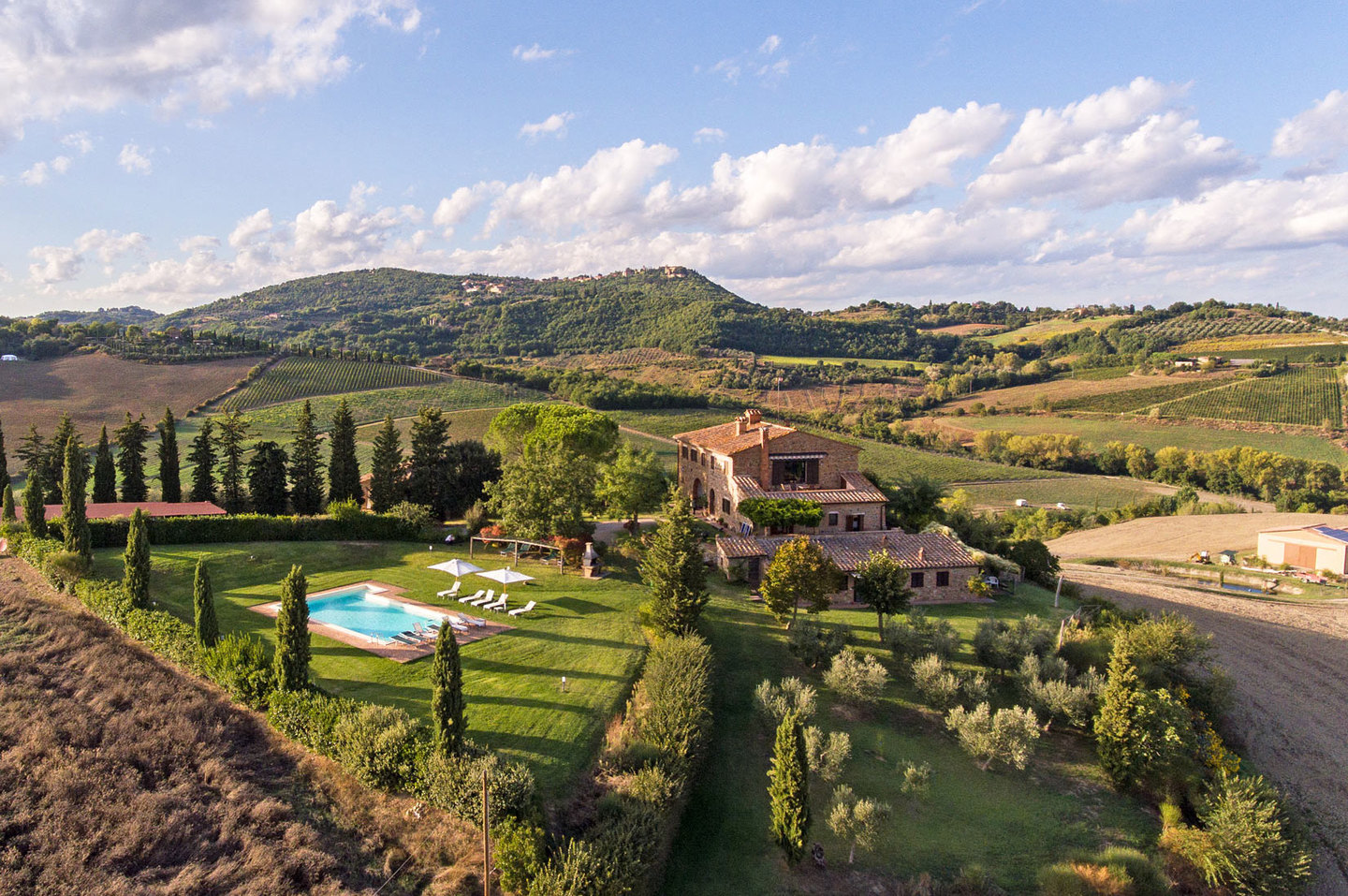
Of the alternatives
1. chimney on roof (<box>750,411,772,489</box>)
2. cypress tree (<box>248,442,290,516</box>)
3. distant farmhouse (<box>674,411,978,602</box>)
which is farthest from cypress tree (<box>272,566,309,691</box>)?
cypress tree (<box>248,442,290,516</box>)

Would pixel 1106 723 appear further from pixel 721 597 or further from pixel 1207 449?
pixel 1207 449

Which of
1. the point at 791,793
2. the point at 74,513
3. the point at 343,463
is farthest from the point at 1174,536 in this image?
the point at 74,513

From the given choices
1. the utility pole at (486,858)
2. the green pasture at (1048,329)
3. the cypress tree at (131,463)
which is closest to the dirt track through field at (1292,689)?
the utility pole at (486,858)

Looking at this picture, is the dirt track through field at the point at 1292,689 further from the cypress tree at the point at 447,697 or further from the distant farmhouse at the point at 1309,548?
the cypress tree at the point at 447,697

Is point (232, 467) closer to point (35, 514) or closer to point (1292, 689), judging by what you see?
point (35, 514)

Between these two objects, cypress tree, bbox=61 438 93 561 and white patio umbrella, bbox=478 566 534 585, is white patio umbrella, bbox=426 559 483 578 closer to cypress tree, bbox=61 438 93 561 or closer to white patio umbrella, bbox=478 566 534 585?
white patio umbrella, bbox=478 566 534 585

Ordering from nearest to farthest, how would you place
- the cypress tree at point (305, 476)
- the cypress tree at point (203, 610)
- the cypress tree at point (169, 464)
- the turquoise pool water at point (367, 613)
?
the cypress tree at point (203, 610) → the turquoise pool water at point (367, 613) → the cypress tree at point (169, 464) → the cypress tree at point (305, 476)

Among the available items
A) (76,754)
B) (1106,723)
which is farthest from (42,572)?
(1106,723)
